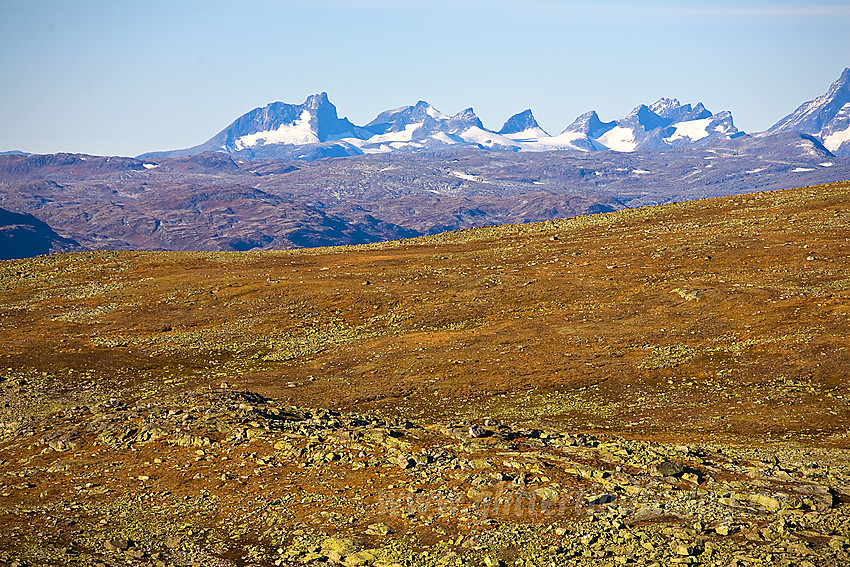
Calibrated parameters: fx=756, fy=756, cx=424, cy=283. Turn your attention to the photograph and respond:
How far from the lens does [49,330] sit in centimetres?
5897

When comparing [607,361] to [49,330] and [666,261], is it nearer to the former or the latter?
[666,261]

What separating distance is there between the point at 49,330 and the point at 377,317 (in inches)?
1007

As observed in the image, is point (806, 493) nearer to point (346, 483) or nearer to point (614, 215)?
point (346, 483)

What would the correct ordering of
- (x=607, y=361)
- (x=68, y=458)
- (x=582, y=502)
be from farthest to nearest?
(x=607, y=361) → (x=68, y=458) → (x=582, y=502)

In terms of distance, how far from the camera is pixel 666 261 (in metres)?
67.8

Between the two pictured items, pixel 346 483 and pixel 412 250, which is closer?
pixel 346 483

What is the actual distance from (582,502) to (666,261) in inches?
1881

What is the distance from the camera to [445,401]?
4162 cm

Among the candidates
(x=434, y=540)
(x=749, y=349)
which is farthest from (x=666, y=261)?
(x=434, y=540)

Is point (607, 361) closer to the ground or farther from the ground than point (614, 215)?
closer to the ground

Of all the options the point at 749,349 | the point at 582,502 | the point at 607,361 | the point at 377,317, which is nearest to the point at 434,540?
the point at 582,502

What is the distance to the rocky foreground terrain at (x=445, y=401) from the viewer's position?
22641 mm

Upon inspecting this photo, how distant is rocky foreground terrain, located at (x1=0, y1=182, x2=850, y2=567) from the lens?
2264 cm

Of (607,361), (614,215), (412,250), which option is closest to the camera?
(607,361)
